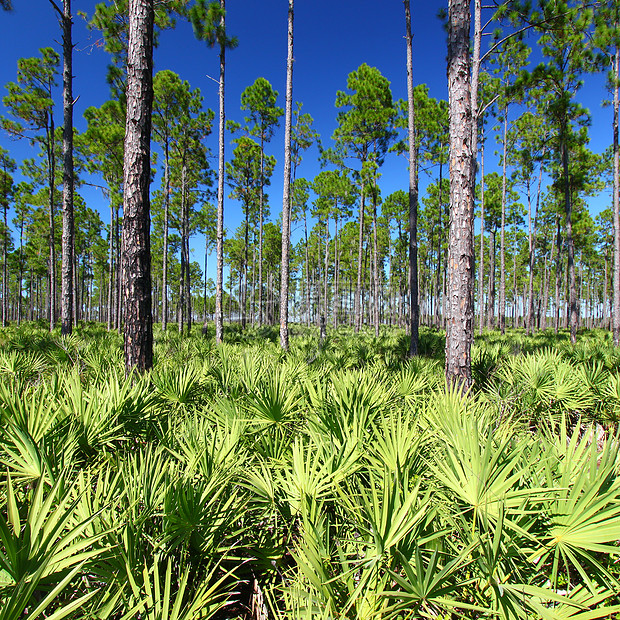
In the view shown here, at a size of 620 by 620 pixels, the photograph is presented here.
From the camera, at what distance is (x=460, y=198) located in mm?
4637

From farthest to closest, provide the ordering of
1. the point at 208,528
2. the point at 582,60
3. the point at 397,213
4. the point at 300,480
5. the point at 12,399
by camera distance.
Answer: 1. the point at 397,213
2. the point at 582,60
3. the point at 12,399
4. the point at 300,480
5. the point at 208,528

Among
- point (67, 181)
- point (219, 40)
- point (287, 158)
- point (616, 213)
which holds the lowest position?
point (616, 213)

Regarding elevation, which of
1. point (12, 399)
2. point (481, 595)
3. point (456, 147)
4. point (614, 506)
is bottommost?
point (481, 595)

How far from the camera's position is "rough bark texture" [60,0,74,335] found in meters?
9.91

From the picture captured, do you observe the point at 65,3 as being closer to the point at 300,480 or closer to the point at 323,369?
the point at 323,369

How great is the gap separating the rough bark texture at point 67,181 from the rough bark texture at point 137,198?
7.20 m

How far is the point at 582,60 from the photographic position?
12.9 metres

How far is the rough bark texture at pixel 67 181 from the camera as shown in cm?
991

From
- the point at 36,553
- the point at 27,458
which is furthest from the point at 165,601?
the point at 27,458

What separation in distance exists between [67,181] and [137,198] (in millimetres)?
8913

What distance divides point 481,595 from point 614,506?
740 millimetres

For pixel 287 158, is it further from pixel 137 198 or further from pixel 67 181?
pixel 67 181

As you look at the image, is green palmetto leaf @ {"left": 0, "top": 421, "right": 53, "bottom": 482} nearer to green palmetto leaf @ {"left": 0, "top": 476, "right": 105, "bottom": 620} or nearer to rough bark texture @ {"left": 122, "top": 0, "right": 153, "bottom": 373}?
green palmetto leaf @ {"left": 0, "top": 476, "right": 105, "bottom": 620}

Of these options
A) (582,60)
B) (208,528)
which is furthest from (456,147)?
(582,60)
